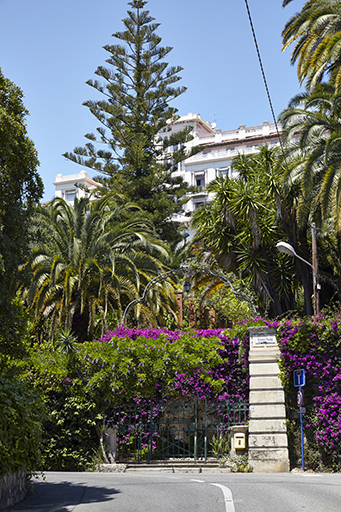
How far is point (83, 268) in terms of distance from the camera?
21.8 metres

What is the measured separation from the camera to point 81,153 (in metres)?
35.4

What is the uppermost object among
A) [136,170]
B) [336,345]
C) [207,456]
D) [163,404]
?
[136,170]

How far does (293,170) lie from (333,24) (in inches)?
199

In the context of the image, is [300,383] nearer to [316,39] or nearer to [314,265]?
[314,265]

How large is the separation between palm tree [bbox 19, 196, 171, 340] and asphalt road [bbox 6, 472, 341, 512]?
34.9ft

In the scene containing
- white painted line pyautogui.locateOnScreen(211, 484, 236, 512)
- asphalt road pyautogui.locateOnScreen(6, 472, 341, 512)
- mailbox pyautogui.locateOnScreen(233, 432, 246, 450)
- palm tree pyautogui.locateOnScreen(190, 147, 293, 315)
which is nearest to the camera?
white painted line pyautogui.locateOnScreen(211, 484, 236, 512)

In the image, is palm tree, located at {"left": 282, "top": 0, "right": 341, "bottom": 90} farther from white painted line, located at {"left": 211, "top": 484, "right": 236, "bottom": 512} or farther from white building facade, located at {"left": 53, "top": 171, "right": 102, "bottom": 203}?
white building facade, located at {"left": 53, "top": 171, "right": 102, "bottom": 203}

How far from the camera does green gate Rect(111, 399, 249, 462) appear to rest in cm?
1688

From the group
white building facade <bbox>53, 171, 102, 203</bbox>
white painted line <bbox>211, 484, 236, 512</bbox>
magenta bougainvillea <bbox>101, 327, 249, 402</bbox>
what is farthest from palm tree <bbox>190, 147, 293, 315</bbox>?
white building facade <bbox>53, 171, 102, 203</bbox>

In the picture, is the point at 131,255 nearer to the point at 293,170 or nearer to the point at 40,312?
the point at 40,312

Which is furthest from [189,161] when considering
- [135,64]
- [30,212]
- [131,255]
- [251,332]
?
[30,212]

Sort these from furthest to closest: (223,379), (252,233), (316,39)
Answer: (252,233)
(316,39)
(223,379)

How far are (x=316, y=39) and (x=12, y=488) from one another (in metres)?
18.6

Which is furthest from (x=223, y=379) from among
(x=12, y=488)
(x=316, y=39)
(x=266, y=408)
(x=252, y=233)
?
(x=316, y=39)
